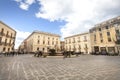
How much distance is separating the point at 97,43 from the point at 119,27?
9.72 m

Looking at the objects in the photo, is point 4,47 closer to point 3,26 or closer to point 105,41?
point 3,26

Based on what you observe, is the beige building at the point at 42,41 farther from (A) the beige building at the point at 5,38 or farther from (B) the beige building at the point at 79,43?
(A) the beige building at the point at 5,38

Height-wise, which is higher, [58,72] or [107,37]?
[107,37]

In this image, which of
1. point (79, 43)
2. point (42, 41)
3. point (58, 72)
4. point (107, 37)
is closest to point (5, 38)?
point (42, 41)

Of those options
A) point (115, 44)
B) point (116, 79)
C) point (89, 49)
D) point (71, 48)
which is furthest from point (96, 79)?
point (71, 48)

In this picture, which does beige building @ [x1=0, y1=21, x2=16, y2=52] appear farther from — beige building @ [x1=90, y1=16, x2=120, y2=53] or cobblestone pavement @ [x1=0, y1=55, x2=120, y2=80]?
beige building @ [x1=90, y1=16, x2=120, y2=53]

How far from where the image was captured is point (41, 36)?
152ft

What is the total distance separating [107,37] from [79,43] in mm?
15952

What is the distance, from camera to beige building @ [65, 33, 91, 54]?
42653 millimetres

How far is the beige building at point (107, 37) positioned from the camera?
29.9 m

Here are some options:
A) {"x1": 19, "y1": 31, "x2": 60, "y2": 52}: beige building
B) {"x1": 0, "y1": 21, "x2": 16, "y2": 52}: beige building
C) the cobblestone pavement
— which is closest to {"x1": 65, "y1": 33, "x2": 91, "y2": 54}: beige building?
{"x1": 19, "y1": 31, "x2": 60, "y2": 52}: beige building

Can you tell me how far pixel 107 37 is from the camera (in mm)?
32781

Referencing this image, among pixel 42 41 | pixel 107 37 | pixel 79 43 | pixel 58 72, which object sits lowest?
pixel 58 72

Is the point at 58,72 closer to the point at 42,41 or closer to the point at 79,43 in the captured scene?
the point at 42,41
